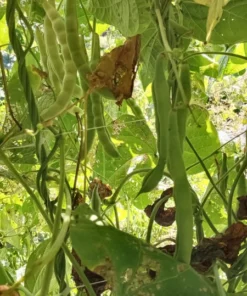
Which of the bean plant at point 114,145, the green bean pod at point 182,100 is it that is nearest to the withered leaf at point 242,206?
the bean plant at point 114,145

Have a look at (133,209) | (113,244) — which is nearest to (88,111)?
(113,244)

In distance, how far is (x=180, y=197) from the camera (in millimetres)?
577

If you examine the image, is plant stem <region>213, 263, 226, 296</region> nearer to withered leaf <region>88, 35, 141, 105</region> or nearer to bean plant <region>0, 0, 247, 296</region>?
bean plant <region>0, 0, 247, 296</region>

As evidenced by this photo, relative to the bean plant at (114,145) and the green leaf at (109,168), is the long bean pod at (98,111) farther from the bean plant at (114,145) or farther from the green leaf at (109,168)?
the green leaf at (109,168)

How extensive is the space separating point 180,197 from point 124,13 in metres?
0.37

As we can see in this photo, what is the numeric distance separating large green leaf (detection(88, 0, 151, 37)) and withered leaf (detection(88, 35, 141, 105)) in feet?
0.65

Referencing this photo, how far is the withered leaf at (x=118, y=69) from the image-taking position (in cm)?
62

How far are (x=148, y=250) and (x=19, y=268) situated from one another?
98 centimetres

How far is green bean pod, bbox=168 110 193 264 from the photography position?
0.56m

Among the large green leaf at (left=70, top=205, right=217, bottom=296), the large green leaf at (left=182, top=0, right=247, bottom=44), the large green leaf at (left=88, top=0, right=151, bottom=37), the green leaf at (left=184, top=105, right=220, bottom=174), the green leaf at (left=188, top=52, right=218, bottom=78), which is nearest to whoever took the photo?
the large green leaf at (left=70, top=205, right=217, bottom=296)

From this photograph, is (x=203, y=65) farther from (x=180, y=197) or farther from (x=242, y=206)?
(x=180, y=197)

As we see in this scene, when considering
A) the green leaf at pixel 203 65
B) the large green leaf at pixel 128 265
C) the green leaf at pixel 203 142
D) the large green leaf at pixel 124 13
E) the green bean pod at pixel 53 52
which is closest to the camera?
the large green leaf at pixel 128 265

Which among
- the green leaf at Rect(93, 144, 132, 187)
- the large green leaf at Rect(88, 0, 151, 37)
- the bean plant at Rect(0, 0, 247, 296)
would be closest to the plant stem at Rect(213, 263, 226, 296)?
the bean plant at Rect(0, 0, 247, 296)

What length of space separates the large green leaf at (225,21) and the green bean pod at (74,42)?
1.09 ft
